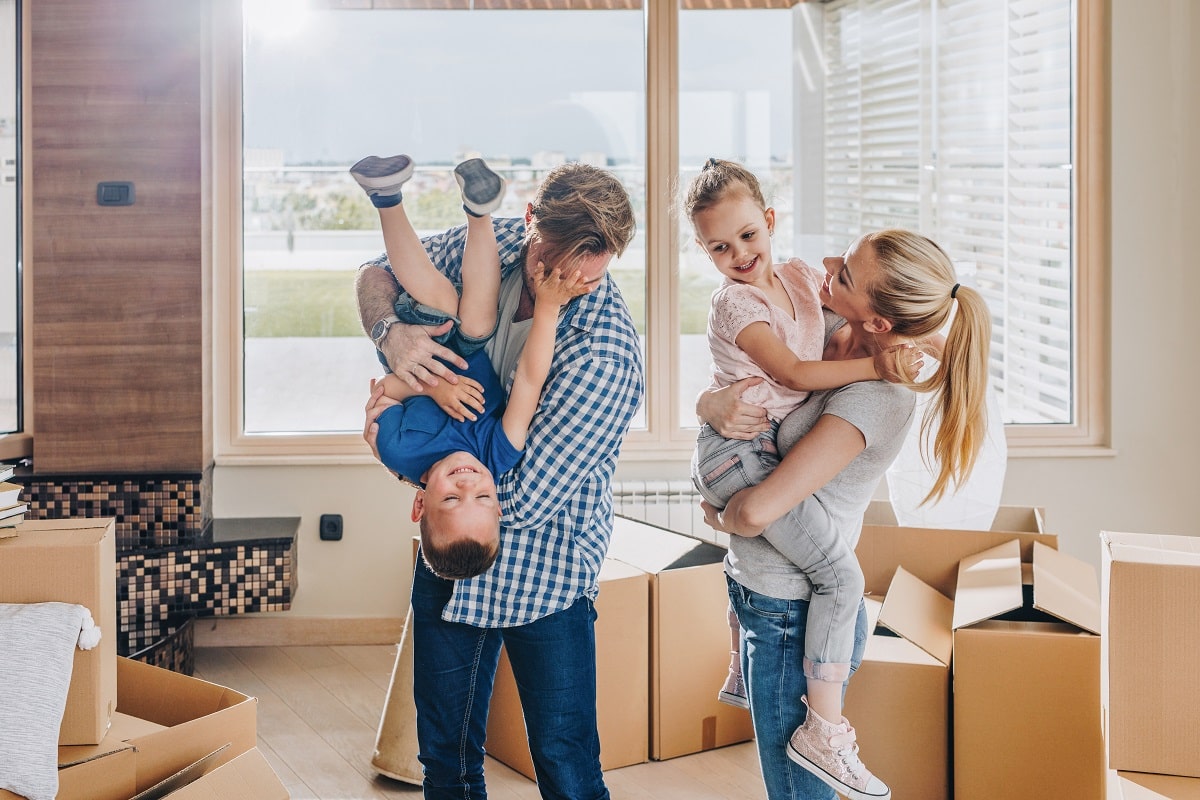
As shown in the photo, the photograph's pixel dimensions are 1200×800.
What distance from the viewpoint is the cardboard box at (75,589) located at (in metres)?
1.86

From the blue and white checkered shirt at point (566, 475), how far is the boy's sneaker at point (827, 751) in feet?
1.28

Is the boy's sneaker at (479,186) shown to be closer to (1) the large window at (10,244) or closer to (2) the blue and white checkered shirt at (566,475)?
(2) the blue and white checkered shirt at (566,475)

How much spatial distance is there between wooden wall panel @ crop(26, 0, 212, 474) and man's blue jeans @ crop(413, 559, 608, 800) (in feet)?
6.65

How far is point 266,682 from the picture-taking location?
10.7 feet

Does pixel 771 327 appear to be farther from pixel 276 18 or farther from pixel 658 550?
pixel 276 18

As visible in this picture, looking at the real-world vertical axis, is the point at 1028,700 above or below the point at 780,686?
below

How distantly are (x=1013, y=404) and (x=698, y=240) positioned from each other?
8.05 ft

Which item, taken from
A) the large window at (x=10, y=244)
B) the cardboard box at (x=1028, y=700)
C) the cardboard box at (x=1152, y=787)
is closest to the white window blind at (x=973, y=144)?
the cardboard box at (x=1028, y=700)

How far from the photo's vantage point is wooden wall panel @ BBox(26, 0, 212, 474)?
128 inches

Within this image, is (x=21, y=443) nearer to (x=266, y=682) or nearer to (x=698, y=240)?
(x=266, y=682)

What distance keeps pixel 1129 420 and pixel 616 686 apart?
2.20 meters

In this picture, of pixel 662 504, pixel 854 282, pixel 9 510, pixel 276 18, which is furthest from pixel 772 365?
pixel 276 18

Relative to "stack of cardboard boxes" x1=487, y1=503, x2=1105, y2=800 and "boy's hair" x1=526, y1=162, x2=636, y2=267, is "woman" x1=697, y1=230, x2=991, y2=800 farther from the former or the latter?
"stack of cardboard boxes" x1=487, y1=503, x2=1105, y2=800

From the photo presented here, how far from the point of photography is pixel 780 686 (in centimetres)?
150
